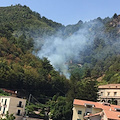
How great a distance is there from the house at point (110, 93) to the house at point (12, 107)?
86.1 ft

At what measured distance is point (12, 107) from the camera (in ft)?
145

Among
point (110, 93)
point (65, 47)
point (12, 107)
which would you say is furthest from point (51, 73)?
point (65, 47)

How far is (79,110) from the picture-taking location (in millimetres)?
42750

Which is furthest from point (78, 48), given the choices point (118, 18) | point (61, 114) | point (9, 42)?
point (61, 114)

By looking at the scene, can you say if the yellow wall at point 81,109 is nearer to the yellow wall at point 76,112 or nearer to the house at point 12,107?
the yellow wall at point 76,112

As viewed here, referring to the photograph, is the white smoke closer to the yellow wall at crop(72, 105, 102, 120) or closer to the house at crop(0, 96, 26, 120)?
the house at crop(0, 96, 26, 120)

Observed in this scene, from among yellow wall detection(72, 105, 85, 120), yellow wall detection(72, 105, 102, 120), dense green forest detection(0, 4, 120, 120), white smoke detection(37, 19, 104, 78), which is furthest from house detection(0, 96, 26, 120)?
white smoke detection(37, 19, 104, 78)

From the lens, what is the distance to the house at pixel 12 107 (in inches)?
1730

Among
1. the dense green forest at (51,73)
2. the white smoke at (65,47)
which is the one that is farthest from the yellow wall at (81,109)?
the white smoke at (65,47)

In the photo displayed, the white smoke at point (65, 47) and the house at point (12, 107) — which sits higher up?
the white smoke at point (65, 47)

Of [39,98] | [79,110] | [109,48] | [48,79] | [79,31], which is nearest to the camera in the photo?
[79,110]

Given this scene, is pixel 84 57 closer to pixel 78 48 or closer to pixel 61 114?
pixel 78 48

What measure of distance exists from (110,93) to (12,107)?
31.6 m

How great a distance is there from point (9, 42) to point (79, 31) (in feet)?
383
